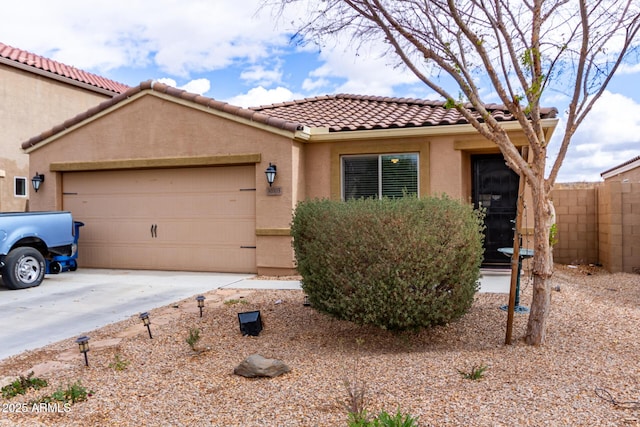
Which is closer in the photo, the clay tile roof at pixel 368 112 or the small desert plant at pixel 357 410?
the small desert plant at pixel 357 410

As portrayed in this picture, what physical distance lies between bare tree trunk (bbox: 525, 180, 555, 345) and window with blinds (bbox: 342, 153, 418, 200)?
5191mm

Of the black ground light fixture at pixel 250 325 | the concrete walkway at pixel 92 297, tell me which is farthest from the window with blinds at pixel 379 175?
the black ground light fixture at pixel 250 325

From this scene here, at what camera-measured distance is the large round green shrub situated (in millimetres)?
4836

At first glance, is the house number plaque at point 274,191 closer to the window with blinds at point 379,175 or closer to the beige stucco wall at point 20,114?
the window with blinds at point 379,175

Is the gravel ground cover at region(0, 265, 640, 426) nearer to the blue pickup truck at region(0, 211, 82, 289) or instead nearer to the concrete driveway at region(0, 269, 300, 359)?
the concrete driveway at region(0, 269, 300, 359)

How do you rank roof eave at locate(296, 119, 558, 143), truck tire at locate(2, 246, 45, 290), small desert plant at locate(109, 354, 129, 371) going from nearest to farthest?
small desert plant at locate(109, 354, 129, 371) < truck tire at locate(2, 246, 45, 290) < roof eave at locate(296, 119, 558, 143)

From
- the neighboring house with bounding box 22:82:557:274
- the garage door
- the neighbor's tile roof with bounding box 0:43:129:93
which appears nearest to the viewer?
the neighboring house with bounding box 22:82:557:274

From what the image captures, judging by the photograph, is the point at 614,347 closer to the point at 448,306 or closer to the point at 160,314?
the point at 448,306

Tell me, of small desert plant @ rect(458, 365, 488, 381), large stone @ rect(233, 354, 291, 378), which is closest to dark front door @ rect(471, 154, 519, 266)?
small desert plant @ rect(458, 365, 488, 381)

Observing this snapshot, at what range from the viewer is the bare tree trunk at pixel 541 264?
4.80m

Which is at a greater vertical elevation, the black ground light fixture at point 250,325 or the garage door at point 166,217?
the garage door at point 166,217

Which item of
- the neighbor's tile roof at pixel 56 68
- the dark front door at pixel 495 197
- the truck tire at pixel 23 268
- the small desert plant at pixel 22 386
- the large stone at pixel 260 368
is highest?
the neighbor's tile roof at pixel 56 68

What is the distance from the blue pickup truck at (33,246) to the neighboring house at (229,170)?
161 centimetres

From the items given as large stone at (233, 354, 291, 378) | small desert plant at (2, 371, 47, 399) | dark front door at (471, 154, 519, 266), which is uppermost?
dark front door at (471, 154, 519, 266)
